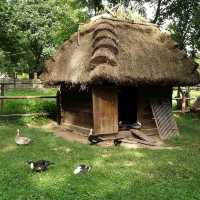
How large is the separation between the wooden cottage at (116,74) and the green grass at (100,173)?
1414 millimetres

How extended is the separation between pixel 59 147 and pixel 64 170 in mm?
2829

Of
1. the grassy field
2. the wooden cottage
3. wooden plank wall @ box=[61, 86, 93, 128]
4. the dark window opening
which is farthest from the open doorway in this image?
the grassy field

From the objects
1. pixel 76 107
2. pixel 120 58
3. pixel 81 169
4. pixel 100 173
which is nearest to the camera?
pixel 81 169

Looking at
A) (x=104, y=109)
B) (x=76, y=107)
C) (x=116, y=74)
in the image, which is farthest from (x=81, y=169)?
(x=76, y=107)

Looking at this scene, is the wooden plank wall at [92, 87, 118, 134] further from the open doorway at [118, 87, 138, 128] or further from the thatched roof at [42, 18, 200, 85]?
the open doorway at [118, 87, 138, 128]

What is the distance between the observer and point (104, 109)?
14195 mm

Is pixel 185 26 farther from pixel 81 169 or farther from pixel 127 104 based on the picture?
pixel 81 169

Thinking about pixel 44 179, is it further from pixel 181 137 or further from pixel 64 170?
pixel 181 137

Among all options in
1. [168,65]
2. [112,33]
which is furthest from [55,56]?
[168,65]

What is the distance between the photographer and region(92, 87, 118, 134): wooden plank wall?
14.2 m

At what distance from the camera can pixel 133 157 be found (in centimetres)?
1202

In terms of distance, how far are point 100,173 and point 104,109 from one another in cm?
419

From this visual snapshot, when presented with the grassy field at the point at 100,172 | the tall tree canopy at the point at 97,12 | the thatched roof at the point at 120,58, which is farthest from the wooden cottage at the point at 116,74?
the tall tree canopy at the point at 97,12

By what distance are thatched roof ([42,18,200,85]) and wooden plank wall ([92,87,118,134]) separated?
62 centimetres
